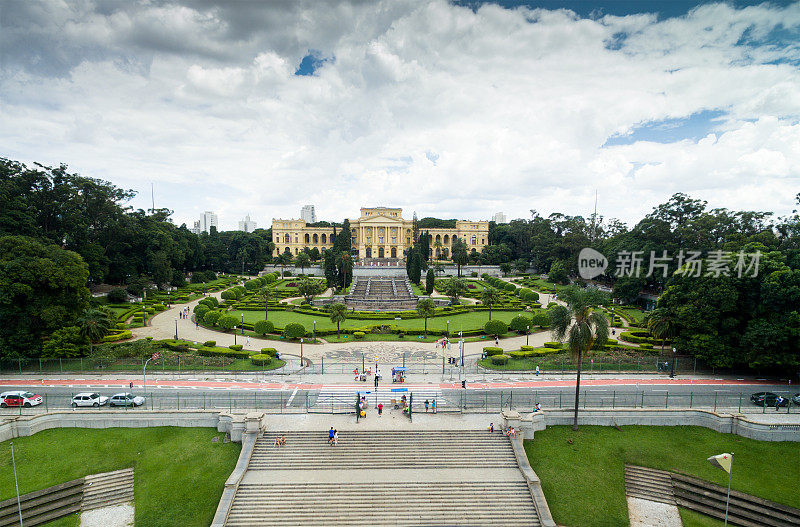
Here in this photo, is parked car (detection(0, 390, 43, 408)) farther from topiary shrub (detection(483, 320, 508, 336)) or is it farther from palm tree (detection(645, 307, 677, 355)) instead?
palm tree (detection(645, 307, 677, 355))

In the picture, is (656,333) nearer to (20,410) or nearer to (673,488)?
(673,488)

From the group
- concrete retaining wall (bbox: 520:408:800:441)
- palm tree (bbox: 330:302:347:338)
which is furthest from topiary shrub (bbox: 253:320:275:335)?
concrete retaining wall (bbox: 520:408:800:441)

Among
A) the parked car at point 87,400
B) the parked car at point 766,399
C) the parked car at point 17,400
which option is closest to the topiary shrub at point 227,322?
the parked car at point 87,400

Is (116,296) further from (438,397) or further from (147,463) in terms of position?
(438,397)

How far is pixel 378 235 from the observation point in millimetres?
117000

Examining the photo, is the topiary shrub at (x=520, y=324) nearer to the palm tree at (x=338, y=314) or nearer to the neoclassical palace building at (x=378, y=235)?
the palm tree at (x=338, y=314)

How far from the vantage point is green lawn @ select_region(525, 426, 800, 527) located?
1884 cm

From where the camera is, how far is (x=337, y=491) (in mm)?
18656

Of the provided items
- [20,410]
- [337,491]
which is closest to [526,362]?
[337,491]

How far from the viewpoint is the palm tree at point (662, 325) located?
111ft

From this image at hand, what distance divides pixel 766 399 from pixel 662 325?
893cm

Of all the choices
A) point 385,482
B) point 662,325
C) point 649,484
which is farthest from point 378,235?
point 649,484

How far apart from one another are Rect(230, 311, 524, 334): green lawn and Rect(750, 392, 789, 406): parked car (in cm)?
2394

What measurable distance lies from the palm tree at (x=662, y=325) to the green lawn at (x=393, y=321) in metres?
16.7
